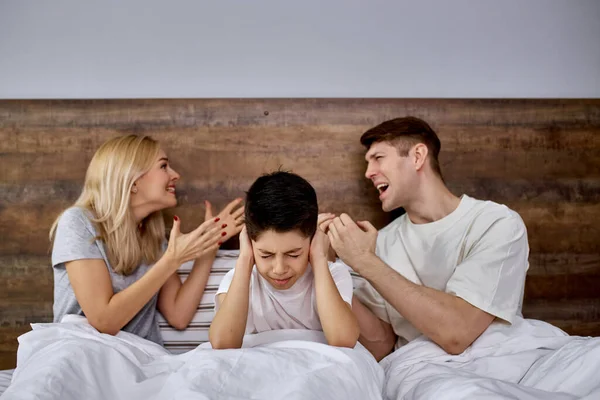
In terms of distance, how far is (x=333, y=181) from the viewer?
2.22m

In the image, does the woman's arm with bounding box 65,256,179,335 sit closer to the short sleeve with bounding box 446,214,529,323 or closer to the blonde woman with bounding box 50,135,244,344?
the blonde woman with bounding box 50,135,244,344

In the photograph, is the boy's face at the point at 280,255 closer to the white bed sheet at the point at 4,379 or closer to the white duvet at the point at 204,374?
the white duvet at the point at 204,374

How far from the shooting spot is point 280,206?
150 cm

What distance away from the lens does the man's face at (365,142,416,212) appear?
1.96 m

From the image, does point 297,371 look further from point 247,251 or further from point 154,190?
point 154,190

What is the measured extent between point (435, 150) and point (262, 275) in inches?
33.6

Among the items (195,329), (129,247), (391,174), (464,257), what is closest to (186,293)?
(195,329)

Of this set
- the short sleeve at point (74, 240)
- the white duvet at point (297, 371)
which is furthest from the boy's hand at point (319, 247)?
the short sleeve at point (74, 240)

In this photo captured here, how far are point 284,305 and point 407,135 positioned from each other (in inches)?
30.6

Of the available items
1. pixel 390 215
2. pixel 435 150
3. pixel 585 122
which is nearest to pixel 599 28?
pixel 585 122

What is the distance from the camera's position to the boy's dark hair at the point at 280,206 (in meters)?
1.50

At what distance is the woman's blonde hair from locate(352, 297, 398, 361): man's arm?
759 millimetres

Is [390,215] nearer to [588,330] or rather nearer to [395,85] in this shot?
[395,85]

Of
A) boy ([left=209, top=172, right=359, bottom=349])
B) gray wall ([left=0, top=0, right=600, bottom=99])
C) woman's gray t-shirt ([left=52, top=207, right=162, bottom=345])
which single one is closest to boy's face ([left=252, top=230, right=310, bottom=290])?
boy ([left=209, top=172, right=359, bottom=349])
